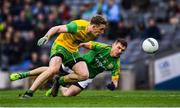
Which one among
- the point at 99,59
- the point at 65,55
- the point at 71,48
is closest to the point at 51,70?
the point at 65,55

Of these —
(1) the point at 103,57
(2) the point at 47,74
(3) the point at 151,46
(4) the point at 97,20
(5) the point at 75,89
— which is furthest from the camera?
(5) the point at 75,89

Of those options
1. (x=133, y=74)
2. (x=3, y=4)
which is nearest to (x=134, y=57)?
(x=133, y=74)

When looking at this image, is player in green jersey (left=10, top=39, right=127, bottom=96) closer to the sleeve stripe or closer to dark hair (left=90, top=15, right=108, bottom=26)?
dark hair (left=90, top=15, right=108, bottom=26)

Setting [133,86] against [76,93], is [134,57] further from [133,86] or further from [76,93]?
[76,93]

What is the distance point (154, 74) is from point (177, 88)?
35.5 inches

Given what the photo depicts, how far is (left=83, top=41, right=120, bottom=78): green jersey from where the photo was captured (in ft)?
54.2

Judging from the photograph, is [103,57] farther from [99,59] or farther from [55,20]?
[55,20]

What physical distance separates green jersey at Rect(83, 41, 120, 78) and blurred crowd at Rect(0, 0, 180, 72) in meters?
8.66

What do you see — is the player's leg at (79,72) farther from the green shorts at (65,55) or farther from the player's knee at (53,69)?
the player's knee at (53,69)

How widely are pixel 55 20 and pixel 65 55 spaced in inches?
473

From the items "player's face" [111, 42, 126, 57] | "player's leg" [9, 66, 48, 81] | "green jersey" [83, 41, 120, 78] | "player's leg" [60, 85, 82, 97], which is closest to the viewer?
"player's leg" [9, 66, 48, 81]

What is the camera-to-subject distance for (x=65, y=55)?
1555cm

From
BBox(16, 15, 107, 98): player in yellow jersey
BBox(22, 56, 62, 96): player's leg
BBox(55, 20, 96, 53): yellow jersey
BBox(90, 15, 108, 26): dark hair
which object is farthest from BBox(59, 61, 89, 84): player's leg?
BBox(90, 15, 108, 26): dark hair

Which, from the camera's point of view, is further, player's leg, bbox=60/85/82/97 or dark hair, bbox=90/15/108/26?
player's leg, bbox=60/85/82/97
